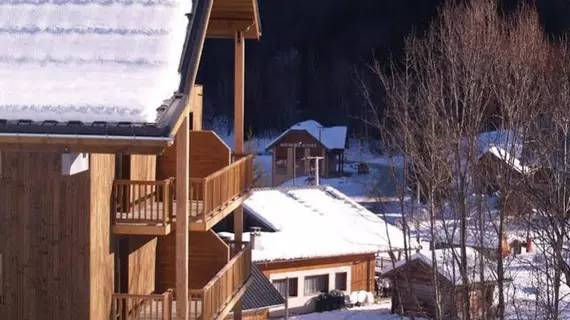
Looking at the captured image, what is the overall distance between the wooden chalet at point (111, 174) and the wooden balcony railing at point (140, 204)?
0.07 ft

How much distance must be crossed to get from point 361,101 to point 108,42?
51.5m

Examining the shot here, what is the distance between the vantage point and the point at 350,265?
25406 millimetres

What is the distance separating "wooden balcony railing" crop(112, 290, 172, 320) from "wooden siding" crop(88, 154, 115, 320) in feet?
0.51

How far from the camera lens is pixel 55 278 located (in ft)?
27.8

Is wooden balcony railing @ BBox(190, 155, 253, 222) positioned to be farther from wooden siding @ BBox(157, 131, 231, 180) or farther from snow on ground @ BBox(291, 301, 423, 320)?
snow on ground @ BBox(291, 301, 423, 320)

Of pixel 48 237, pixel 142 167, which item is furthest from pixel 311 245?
pixel 48 237

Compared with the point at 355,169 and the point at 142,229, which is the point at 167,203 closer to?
the point at 142,229

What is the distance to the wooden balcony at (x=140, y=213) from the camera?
875 cm

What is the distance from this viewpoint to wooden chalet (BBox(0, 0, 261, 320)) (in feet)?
21.7

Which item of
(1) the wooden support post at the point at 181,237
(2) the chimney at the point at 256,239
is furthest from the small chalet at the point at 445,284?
(1) the wooden support post at the point at 181,237

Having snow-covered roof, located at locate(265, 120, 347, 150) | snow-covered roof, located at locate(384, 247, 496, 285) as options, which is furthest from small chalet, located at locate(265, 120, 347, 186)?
snow-covered roof, located at locate(384, 247, 496, 285)

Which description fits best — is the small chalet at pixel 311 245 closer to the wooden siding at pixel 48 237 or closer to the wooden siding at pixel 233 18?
the wooden siding at pixel 233 18

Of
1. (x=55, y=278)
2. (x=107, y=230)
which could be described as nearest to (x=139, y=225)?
(x=107, y=230)

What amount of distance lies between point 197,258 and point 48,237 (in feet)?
10.3
